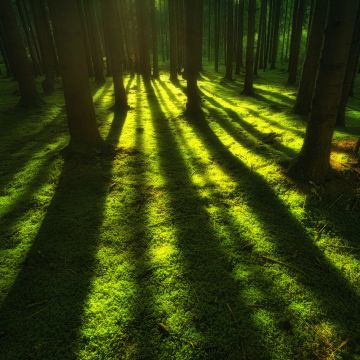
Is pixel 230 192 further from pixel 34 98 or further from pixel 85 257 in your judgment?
pixel 34 98

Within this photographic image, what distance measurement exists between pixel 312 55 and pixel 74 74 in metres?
6.86

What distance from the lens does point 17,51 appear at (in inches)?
378

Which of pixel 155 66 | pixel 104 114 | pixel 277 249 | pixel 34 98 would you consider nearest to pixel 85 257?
pixel 277 249

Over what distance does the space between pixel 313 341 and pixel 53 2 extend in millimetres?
5834

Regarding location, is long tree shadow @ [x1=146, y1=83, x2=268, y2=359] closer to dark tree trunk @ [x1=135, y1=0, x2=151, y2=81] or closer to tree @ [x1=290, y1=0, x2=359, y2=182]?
tree @ [x1=290, y1=0, x2=359, y2=182]

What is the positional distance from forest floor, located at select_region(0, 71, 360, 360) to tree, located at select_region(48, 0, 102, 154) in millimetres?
484

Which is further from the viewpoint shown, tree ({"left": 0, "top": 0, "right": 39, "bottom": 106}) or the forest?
tree ({"left": 0, "top": 0, "right": 39, "bottom": 106})

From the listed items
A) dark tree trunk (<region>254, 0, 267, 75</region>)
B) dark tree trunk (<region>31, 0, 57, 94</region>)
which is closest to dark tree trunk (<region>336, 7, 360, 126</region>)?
dark tree trunk (<region>31, 0, 57, 94</region>)

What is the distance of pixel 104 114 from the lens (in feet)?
29.5

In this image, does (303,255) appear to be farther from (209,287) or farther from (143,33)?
(143,33)

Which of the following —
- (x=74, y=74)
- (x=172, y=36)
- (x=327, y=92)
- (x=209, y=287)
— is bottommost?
(x=209, y=287)

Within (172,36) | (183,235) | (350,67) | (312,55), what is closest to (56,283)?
(183,235)

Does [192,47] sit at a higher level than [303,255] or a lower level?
higher

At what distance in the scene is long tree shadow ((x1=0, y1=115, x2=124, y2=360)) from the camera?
83.9 inches
